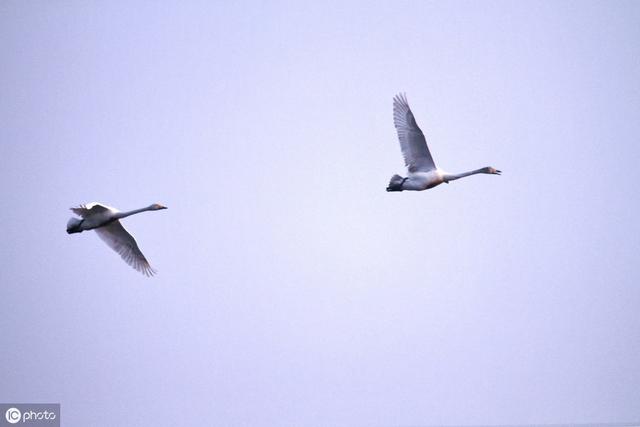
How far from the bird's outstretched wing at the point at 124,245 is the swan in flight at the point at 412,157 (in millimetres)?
11458

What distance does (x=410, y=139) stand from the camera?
42094 millimetres

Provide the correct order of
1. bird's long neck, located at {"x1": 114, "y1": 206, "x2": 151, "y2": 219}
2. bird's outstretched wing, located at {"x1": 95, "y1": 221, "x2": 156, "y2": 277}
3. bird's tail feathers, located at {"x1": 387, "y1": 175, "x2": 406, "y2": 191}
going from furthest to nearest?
bird's outstretched wing, located at {"x1": 95, "y1": 221, "x2": 156, "y2": 277} < bird's long neck, located at {"x1": 114, "y1": 206, "x2": 151, "y2": 219} < bird's tail feathers, located at {"x1": 387, "y1": 175, "x2": 406, "y2": 191}

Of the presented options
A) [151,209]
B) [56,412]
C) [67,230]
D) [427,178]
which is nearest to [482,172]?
[427,178]

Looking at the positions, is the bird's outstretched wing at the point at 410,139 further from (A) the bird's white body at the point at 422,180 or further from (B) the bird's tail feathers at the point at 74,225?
(B) the bird's tail feathers at the point at 74,225

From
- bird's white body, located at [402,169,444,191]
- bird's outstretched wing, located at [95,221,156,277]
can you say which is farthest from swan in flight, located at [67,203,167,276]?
bird's white body, located at [402,169,444,191]

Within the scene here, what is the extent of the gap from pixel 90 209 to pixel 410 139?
43.9 feet

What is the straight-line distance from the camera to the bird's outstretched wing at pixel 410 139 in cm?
4191

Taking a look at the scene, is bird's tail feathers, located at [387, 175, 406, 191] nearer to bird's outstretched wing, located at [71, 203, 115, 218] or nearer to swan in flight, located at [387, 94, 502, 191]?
swan in flight, located at [387, 94, 502, 191]

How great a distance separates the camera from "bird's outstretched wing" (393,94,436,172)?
1650 inches

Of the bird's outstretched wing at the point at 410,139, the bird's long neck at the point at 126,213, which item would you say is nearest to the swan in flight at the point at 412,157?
the bird's outstretched wing at the point at 410,139

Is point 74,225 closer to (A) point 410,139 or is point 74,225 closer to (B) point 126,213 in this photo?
(B) point 126,213

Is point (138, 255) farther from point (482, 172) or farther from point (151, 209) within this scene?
point (482, 172)

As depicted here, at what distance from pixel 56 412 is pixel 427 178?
114 feet

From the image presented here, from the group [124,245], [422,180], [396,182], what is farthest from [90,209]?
[422,180]
